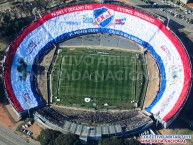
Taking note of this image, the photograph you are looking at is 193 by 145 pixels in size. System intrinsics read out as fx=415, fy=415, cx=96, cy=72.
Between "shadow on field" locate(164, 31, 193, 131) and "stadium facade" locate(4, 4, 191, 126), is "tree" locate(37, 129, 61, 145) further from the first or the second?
"shadow on field" locate(164, 31, 193, 131)

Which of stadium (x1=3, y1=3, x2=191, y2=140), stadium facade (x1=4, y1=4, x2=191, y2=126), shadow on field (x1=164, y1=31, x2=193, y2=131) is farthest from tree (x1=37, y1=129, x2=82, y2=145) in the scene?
shadow on field (x1=164, y1=31, x2=193, y2=131)

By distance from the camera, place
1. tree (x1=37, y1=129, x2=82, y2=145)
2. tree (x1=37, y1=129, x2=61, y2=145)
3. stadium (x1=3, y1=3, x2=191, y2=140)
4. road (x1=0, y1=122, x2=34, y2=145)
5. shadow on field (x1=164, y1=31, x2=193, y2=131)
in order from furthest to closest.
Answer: shadow on field (x1=164, y1=31, x2=193, y2=131) → stadium (x1=3, y1=3, x2=191, y2=140) → road (x1=0, y1=122, x2=34, y2=145) → tree (x1=37, y1=129, x2=61, y2=145) → tree (x1=37, y1=129, x2=82, y2=145)

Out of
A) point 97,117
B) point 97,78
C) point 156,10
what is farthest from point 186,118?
point 156,10

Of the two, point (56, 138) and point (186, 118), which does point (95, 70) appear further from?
point (186, 118)

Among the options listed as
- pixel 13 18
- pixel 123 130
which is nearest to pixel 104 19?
pixel 13 18

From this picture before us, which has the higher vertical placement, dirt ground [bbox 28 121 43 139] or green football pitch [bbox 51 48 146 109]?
green football pitch [bbox 51 48 146 109]

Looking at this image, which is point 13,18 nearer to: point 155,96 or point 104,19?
point 104,19
